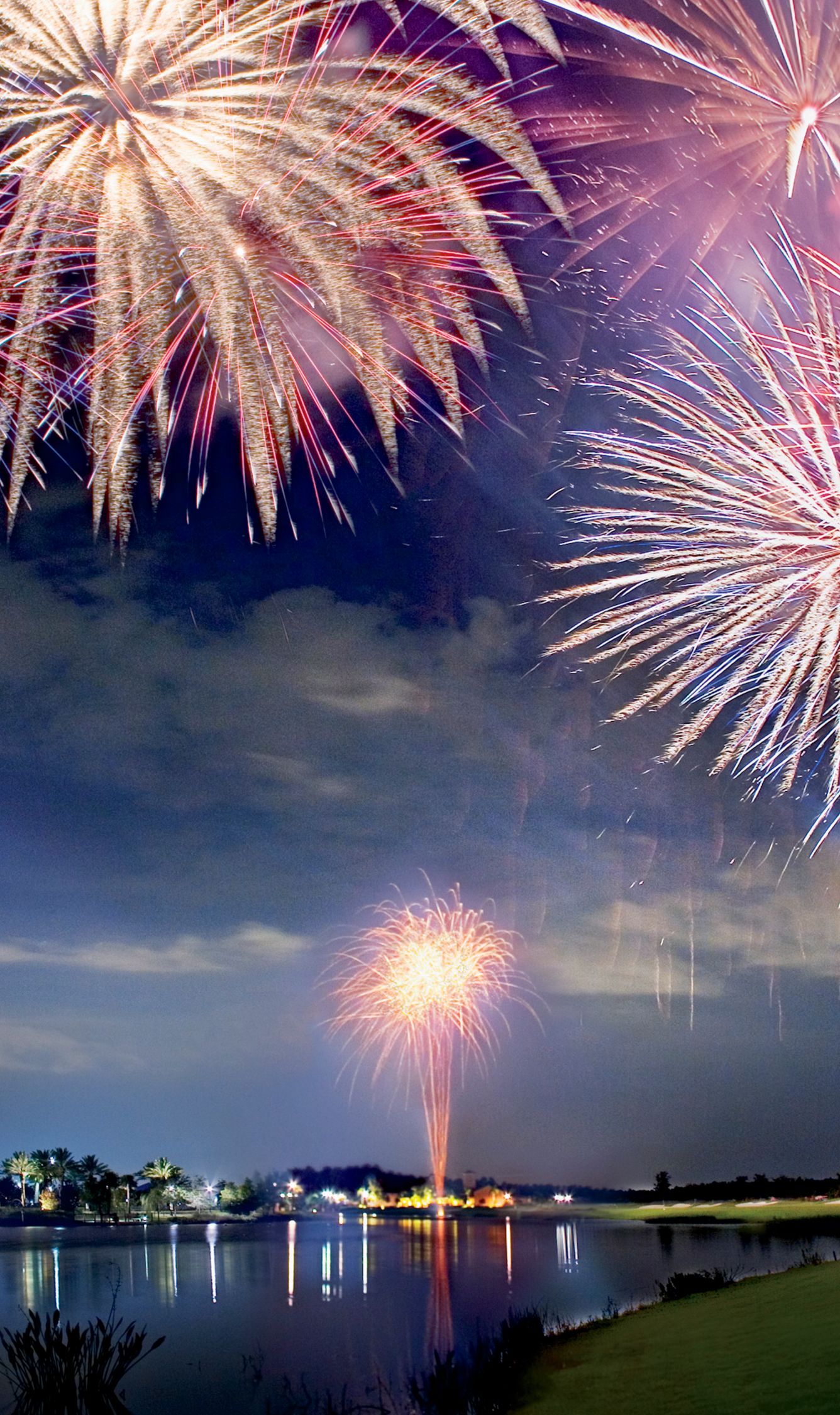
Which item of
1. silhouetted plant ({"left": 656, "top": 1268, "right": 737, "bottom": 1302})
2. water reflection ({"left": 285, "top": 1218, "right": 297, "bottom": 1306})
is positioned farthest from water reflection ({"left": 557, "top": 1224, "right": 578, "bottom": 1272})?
silhouetted plant ({"left": 656, "top": 1268, "right": 737, "bottom": 1302})

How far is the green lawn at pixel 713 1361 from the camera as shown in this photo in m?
12.0

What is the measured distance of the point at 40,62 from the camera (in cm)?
1010

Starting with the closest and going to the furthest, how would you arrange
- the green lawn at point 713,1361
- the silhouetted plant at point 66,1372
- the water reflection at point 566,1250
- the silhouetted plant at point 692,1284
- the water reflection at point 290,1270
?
the green lawn at point 713,1361
the silhouetted plant at point 66,1372
the silhouetted plant at point 692,1284
the water reflection at point 290,1270
the water reflection at point 566,1250

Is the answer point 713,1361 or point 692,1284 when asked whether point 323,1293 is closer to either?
point 692,1284

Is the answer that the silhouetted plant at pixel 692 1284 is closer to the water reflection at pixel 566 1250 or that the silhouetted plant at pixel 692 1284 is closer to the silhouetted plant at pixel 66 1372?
the silhouetted plant at pixel 66 1372

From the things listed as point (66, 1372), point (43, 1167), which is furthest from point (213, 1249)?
point (66, 1372)

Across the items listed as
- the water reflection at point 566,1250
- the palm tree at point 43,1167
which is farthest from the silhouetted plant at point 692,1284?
the palm tree at point 43,1167

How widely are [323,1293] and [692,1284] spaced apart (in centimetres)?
2627

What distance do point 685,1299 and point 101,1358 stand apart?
49.0ft

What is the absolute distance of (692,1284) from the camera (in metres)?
26.1

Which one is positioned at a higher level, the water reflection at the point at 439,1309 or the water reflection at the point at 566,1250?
the water reflection at the point at 439,1309

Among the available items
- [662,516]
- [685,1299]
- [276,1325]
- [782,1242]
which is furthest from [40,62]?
[782,1242]

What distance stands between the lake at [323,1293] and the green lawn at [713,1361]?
5743 mm

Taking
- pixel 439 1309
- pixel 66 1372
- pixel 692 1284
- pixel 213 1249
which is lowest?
pixel 213 1249
